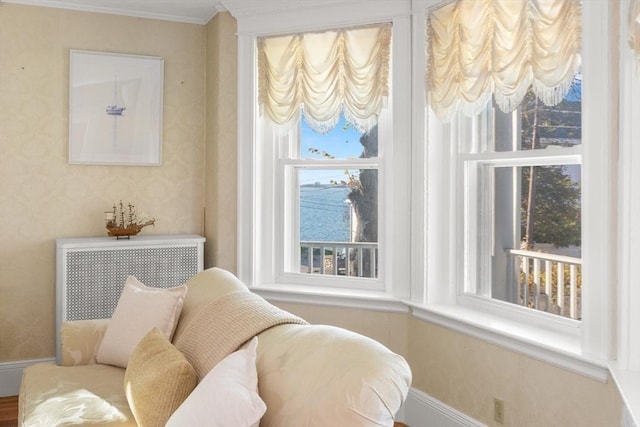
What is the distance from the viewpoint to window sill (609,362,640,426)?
1.74 m

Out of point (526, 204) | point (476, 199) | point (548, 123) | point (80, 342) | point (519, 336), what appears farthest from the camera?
point (476, 199)

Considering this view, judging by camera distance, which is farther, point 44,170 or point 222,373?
point 44,170

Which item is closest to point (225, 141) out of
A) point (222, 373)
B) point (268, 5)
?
point (268, 5)

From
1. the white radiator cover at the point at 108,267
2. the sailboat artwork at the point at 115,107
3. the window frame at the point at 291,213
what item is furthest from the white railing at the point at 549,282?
the sailboat artwork at the point at 115,107

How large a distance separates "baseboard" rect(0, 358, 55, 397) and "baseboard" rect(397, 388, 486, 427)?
2310 mm

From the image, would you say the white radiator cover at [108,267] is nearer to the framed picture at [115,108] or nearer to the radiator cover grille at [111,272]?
the radiator cover grille at [111,272]

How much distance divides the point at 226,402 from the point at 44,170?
279 centimetres

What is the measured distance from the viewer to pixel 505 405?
270cm

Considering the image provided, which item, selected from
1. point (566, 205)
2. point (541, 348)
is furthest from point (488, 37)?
point (541, 348)

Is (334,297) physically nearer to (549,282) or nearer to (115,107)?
(549,282)

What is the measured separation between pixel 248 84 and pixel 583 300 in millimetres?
2368

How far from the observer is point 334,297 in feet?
Answer: 11.6

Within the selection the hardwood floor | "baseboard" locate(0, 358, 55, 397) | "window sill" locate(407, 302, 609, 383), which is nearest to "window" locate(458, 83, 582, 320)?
"window sill" locate(407, 302, 609, 383)

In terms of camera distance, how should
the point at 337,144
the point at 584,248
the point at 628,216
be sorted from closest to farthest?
the point at 628,216 → the point at 584,248 → the point at 337,144
